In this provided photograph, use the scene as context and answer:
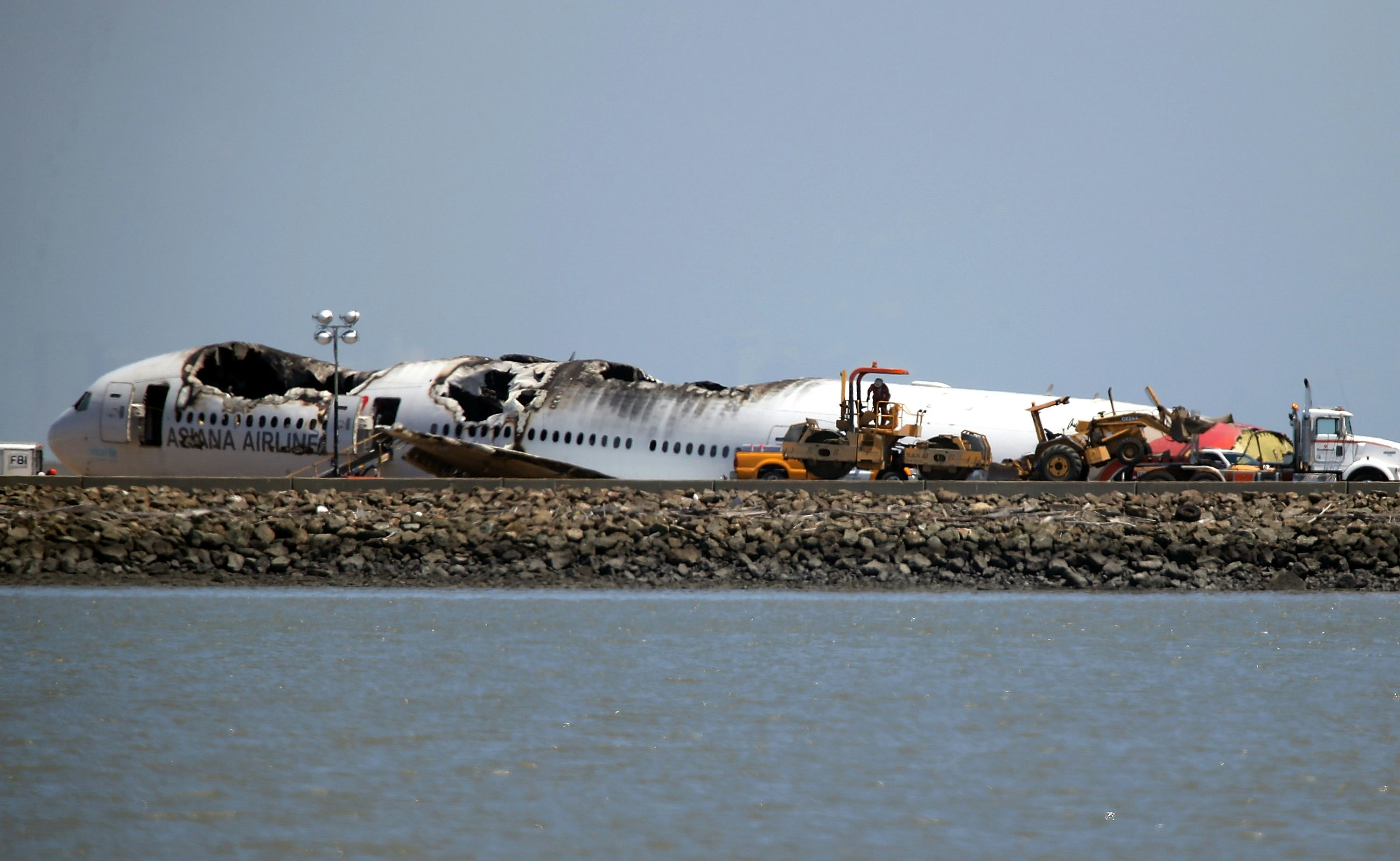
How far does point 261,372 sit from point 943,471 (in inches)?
726

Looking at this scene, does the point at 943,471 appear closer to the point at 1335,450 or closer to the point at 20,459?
the point at 1335,450

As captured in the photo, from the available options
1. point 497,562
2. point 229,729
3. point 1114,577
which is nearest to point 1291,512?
point 1114,577

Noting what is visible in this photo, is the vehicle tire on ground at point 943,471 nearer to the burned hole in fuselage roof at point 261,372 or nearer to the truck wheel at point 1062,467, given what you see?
the truck wheel at point 1062,467

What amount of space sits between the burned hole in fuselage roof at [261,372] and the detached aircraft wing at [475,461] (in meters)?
4.12

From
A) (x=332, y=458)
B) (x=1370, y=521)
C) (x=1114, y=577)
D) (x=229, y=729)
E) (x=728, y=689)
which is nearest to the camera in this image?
(x=229, y=729)

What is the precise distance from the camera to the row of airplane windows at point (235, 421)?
39.5 m

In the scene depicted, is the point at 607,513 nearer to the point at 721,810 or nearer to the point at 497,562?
the point at 497,562

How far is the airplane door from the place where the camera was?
134 feet

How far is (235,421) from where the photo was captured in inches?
1574

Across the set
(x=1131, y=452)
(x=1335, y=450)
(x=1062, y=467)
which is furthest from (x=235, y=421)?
(x=1335, y=450)

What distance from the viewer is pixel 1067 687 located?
56.6 feet

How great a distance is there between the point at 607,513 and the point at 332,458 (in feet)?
35.3

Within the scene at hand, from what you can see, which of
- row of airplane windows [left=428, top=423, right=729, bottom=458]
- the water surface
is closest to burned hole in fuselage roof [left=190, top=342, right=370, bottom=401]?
row of airplane windows [left=428, top=423, right=729, bottom=458]

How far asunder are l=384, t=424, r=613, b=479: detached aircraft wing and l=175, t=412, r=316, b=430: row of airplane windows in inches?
84.4
